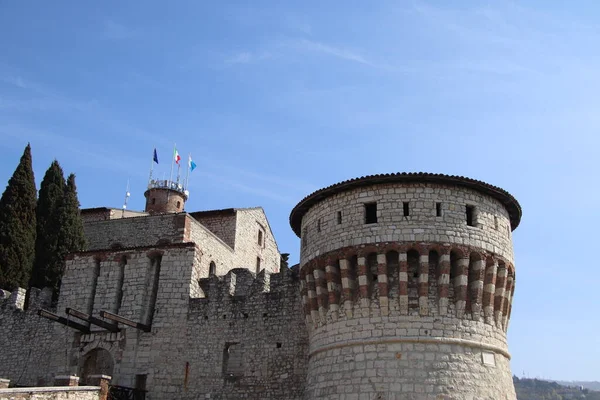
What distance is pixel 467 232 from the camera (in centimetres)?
1827

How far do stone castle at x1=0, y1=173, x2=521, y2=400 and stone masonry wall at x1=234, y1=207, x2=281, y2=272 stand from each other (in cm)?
Answer: 158

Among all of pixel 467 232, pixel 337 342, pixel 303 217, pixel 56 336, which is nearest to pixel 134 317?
pixel 56 336

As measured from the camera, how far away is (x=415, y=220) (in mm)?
18250

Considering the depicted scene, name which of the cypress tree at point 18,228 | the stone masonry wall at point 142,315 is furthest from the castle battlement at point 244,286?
the cypress tree at point 18,228

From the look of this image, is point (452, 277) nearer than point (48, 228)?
Yes

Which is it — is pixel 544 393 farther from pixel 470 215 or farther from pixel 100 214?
pixel 470 215

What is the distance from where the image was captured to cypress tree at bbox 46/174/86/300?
100 ft

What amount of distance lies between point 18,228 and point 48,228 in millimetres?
1338

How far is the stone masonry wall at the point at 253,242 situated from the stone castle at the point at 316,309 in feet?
5.18

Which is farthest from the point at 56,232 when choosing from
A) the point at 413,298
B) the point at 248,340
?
the point at 413,298

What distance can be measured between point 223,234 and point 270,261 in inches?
178

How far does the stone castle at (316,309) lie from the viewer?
1745 cm

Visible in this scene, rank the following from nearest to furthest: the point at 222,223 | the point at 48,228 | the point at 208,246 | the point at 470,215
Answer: the point at 470,215 → the point at 208,246 → the point at 48,228 → the point at 222,223

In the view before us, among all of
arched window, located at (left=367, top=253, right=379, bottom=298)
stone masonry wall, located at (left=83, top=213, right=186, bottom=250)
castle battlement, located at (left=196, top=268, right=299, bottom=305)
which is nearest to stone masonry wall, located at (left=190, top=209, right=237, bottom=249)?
stone masonry wall, located at (left=83, top=213, right=186, bottom=250)
